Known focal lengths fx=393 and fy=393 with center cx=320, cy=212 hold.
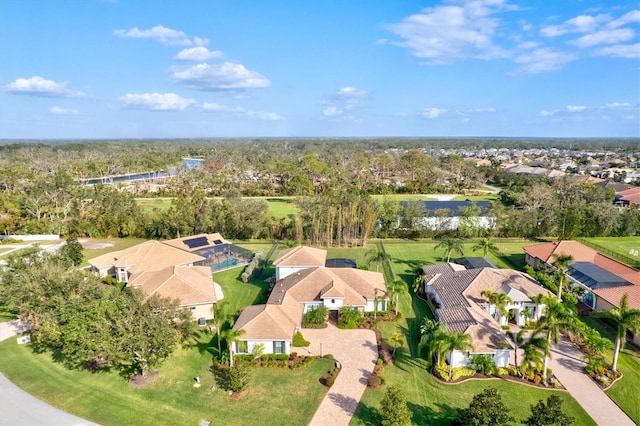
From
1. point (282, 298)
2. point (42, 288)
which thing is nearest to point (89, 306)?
point (42, 288)

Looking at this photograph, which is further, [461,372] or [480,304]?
[480,304]

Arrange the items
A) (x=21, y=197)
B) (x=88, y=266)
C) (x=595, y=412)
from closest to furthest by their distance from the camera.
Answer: (x=595, y=412) < (x=88, y=266) < (x=21, y=197)

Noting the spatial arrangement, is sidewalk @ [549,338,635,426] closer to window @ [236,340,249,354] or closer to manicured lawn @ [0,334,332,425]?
manicured lawn @ [0,334,332,425]

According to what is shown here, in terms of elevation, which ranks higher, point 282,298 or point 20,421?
point 282,298

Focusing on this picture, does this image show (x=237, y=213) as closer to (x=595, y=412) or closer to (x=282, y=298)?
(x=282, y=298)

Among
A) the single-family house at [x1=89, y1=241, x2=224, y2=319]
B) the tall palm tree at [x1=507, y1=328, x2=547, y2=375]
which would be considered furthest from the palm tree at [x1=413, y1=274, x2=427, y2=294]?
the single-family house at [x1=89, y1=241, x2=224, y2=319]

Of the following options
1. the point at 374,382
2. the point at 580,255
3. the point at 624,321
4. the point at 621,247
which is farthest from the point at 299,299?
the point at 621,247

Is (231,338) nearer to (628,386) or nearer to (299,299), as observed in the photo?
(299,299)
